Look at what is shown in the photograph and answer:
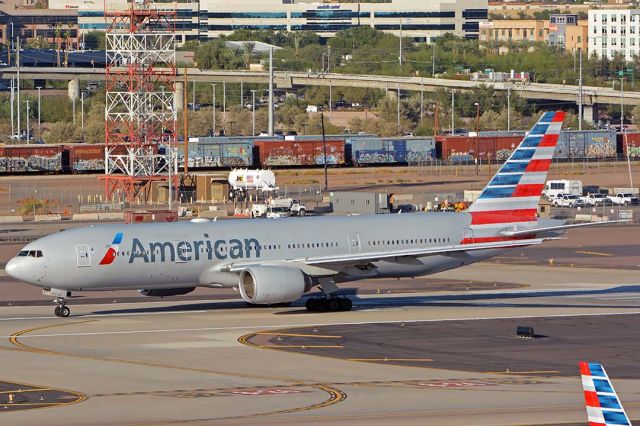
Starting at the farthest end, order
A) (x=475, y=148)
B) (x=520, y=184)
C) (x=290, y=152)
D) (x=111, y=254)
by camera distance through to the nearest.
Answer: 1. (x=475, y=148)
2. (x=290, y=152)
3. (x=520, y=184)
4. (x=111, y=254)

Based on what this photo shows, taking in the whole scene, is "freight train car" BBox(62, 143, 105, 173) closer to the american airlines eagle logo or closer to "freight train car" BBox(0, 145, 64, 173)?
"freight train car" BBox(0, 145, 64, 173)

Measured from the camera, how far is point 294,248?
61375mm

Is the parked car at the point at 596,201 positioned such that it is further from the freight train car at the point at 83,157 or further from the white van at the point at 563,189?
the freight train car at the point at 83,157

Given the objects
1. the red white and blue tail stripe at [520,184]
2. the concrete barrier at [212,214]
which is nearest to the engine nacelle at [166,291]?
the red white and blue tail stripe at [520,184]

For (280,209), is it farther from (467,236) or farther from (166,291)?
(166,291)

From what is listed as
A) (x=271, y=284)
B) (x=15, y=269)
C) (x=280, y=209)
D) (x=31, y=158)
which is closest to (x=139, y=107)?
(x=280, y=209)

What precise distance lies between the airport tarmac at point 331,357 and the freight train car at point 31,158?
310ft

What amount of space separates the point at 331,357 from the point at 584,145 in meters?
140

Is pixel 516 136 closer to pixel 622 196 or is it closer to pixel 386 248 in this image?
pixel 622 196

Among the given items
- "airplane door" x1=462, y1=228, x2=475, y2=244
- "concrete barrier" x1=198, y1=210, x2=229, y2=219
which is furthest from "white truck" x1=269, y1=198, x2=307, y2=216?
"airplane door" x1=462, y1=228, x2=475, y2=244

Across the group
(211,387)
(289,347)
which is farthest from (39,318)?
(211,387)

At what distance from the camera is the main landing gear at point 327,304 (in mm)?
61719

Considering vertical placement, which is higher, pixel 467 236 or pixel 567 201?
pixel 467 236

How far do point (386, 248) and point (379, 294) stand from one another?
24.2 ft
